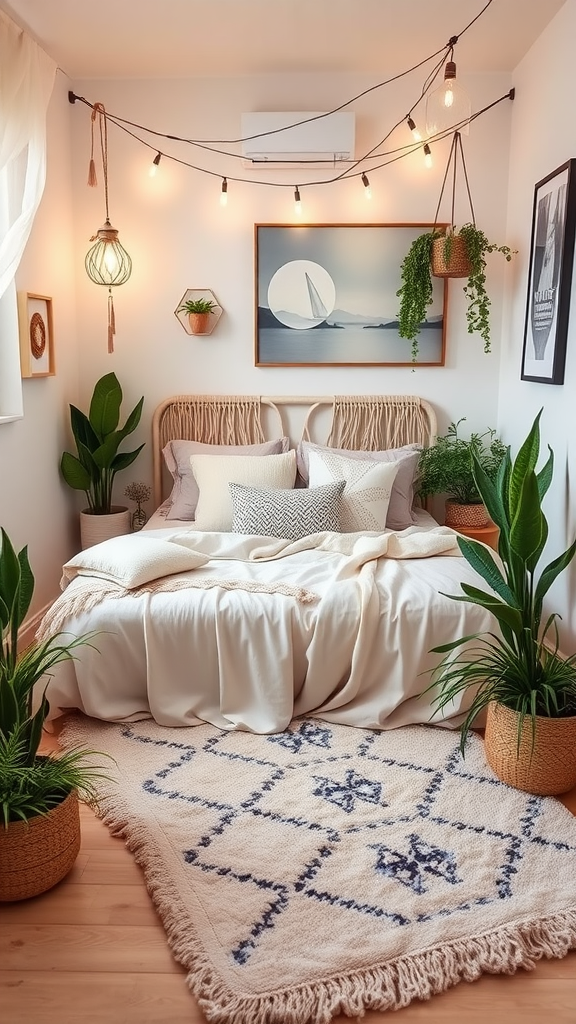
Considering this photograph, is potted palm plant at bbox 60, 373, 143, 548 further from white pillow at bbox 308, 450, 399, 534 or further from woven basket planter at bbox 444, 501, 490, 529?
woven basket planter at bbox 444, 501, 490, 529

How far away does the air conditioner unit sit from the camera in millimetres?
3875

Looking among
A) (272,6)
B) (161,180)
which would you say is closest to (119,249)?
(161,180)

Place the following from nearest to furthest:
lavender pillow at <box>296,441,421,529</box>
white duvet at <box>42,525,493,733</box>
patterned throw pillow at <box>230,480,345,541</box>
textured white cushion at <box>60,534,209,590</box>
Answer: white duvet at <box>42,525,493,733</box>, textured white cushion at <box>60,534,209,590</box>, patterned throw pillow at <box>230,480,345,541</box>, lavender pillow at <box>296,441,421,529</box>

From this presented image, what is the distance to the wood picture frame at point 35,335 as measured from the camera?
3396 mm

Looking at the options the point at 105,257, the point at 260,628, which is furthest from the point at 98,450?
the point at 260,628

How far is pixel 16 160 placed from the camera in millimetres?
3174

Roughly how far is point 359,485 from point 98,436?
4.51 feet

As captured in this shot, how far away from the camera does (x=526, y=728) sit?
2.30 metres

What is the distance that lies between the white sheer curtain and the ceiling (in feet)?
0.67

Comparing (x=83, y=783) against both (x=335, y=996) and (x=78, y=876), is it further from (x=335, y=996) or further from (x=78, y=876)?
(x=335, y=996)

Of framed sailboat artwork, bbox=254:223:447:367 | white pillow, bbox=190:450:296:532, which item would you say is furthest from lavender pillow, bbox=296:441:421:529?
framed sailboat artwork, bbox=254:223:447:367

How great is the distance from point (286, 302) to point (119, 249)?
0.91 metres

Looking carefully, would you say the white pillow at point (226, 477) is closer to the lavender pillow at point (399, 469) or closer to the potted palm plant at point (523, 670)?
the lavender pillow at point (399, 469)

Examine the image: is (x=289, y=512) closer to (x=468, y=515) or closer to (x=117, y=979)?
(x=468, y=515)
